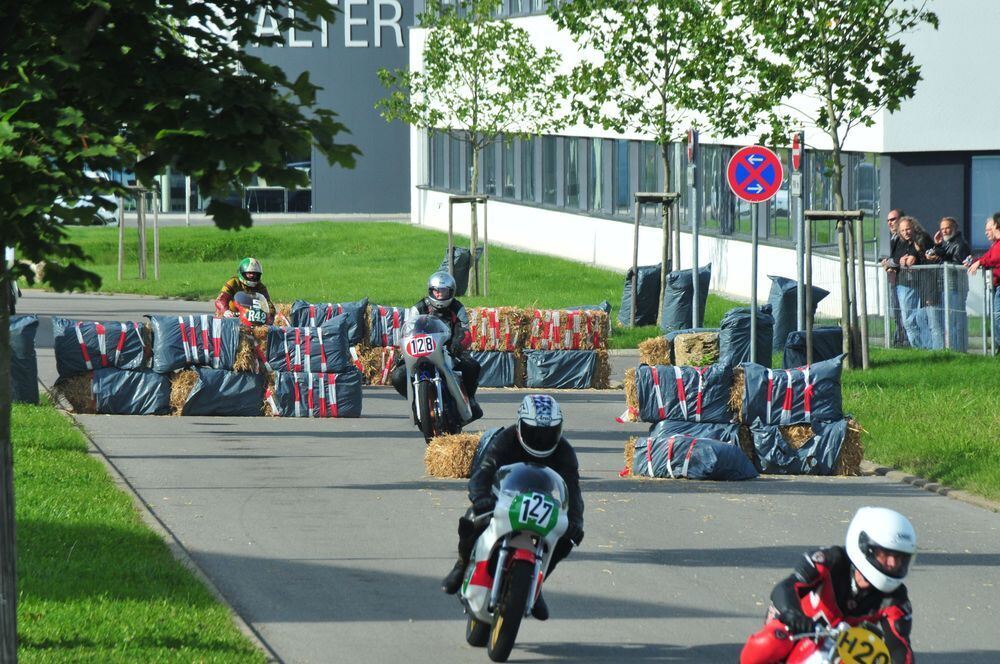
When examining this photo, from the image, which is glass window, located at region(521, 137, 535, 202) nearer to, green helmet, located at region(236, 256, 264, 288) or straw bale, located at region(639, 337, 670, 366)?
straw bale, located at region(639, 337, 670, 366)

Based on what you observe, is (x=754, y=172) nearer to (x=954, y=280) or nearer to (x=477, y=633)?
(x=954, y=280)

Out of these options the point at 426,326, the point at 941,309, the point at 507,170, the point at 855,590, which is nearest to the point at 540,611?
the point at 855,590

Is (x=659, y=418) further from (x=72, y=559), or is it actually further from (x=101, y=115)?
(x=101, y=115)

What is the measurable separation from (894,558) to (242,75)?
2891 millimetres

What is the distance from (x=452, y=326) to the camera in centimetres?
1464

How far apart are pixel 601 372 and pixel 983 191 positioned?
8.24 m

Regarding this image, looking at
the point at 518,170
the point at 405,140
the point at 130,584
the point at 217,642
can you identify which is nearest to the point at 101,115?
the point at 217,642

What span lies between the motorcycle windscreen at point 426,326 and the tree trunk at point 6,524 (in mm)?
7862

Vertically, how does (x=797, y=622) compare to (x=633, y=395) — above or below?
below

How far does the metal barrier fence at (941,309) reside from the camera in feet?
68.1

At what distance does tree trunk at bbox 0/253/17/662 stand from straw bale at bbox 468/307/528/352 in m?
14.4

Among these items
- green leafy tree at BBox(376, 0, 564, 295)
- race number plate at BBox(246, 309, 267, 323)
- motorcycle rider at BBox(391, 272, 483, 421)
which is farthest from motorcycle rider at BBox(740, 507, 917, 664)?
green leafy tree at BBox(376, 0, 564, 295)

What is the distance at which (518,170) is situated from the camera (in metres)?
49.0

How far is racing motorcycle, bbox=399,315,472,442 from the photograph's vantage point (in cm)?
1423
